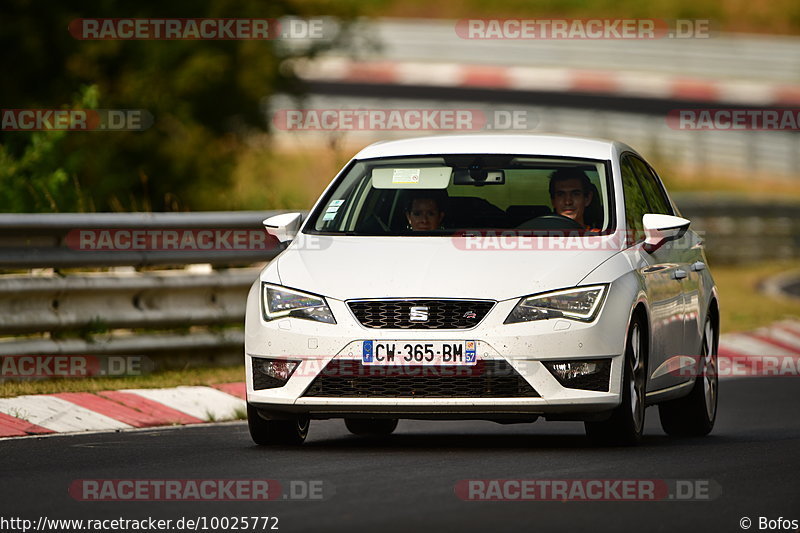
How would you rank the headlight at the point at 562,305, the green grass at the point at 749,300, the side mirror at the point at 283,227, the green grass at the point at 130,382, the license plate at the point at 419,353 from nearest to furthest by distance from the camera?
the license plate at the point at 419,353, the headlight at the point at 562,305, the side mirror at the point at 283,227, the green grass at the point at 130,382, the green grass at the point at 749,300

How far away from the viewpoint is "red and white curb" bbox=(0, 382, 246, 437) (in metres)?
10.0

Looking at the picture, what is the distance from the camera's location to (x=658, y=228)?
950 centimetres

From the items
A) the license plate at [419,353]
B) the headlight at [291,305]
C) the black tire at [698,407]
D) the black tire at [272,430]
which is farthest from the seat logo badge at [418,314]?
the black tire at [698,407]

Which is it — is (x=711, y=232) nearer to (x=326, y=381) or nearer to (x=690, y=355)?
(x=690, y=355)

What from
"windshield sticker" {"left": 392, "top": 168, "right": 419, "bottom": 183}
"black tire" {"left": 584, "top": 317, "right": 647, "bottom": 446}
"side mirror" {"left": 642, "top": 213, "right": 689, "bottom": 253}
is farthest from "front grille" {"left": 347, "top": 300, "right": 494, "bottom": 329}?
"windshield sticker" {"left": 392, "top": 168, "right": 419, "bottom": 183}

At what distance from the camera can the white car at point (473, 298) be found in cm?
870

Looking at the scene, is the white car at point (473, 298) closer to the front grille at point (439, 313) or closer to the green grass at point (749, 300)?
the front grille at point (439, 313)

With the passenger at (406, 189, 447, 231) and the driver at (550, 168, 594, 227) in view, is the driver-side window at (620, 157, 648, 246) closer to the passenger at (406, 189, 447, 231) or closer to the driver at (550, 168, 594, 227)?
the driver at (550, 168, 594, 227)

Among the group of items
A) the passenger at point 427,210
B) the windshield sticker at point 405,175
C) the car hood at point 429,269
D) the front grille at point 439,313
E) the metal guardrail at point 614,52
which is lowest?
the front grille at point 439,313

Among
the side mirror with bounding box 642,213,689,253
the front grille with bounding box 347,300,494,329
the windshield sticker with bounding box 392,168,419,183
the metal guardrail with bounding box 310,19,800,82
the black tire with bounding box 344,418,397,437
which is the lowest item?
the black tire with bounding box 344,418,397,437

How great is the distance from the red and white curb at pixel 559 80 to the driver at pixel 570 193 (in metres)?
34.5

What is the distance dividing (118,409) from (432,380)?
2630mm

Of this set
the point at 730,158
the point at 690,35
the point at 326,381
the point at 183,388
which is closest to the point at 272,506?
the point at 326,381

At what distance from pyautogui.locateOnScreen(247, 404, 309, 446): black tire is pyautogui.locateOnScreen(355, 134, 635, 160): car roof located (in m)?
1.77
